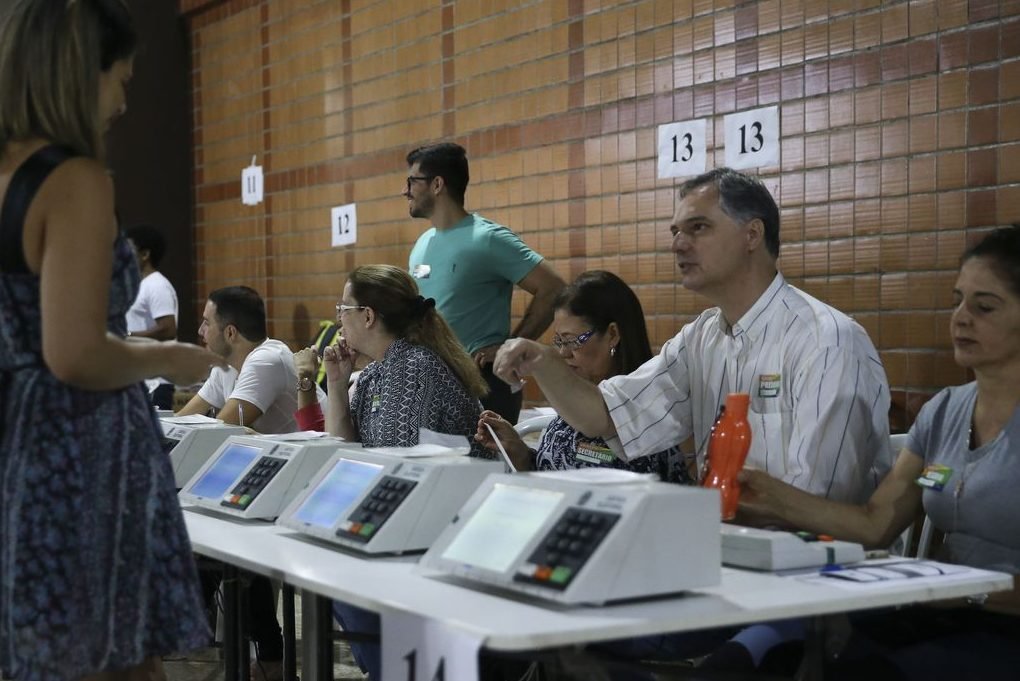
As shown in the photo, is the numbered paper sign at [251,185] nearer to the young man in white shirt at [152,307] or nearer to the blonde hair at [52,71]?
the young man in white shirt at [152,307]

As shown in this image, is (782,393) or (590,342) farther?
(590,342)

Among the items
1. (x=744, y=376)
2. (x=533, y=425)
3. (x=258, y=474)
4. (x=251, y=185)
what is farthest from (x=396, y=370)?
(x=251, y=185)

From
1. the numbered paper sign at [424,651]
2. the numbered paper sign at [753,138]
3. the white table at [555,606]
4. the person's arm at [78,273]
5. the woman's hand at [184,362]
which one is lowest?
the numbered paper sign at [424,651]

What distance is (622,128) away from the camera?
4.98 meters

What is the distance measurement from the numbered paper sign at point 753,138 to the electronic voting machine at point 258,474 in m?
2.03

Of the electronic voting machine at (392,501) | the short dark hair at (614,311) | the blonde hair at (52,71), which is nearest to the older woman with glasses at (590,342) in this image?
the short dark hair at (614,311)

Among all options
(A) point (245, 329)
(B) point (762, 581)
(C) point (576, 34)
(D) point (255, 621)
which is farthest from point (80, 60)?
(C) point (576, 34)

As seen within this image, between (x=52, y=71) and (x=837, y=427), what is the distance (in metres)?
1.63

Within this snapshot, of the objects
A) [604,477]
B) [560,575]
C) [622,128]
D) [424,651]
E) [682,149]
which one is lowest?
[424,651]

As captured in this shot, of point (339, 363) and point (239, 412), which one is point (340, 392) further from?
point (239, 412)

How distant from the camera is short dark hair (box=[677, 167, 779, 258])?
289 centimetres

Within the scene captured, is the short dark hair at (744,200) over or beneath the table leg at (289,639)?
over

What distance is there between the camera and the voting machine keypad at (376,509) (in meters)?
2.29

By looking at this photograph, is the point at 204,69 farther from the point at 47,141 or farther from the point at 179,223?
the point at 47,141
